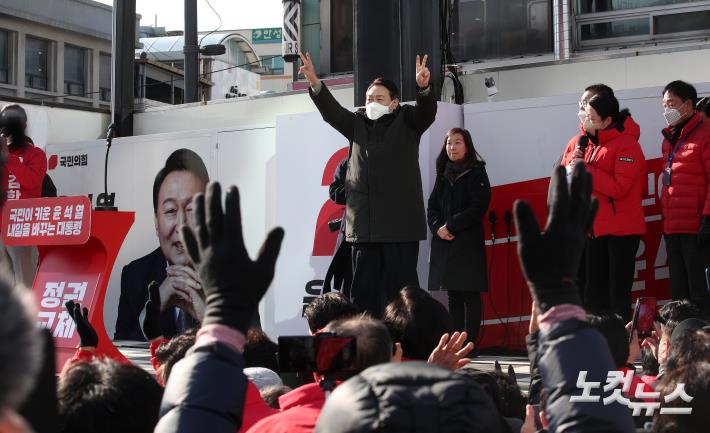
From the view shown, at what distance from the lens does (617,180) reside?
20.5 feet

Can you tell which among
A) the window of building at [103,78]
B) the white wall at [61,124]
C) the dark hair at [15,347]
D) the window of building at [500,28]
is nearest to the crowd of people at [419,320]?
the dark hair at [15,347]

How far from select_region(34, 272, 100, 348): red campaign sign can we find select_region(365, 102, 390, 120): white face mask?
2.56m

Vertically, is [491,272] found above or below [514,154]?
below

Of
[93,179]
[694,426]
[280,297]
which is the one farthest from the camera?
[93,179]

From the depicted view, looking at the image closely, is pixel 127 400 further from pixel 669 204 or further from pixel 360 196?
pixel 669 204

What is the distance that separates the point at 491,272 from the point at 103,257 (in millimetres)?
2788

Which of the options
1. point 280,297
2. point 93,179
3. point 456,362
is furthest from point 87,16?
point 456,362

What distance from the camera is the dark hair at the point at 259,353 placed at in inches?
167

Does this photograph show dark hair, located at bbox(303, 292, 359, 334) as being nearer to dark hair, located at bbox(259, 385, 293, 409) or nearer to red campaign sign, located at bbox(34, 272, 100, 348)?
dark hair, located at bbox(259, 385, 293, 409)

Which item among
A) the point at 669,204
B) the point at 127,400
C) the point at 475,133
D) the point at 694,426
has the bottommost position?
the point at 694,426

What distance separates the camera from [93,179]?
1037 centimetres

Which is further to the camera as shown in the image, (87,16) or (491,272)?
(87,16)

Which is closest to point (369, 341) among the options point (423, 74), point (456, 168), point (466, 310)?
point (423, 74)

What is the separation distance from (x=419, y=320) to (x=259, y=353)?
42.5 inches
